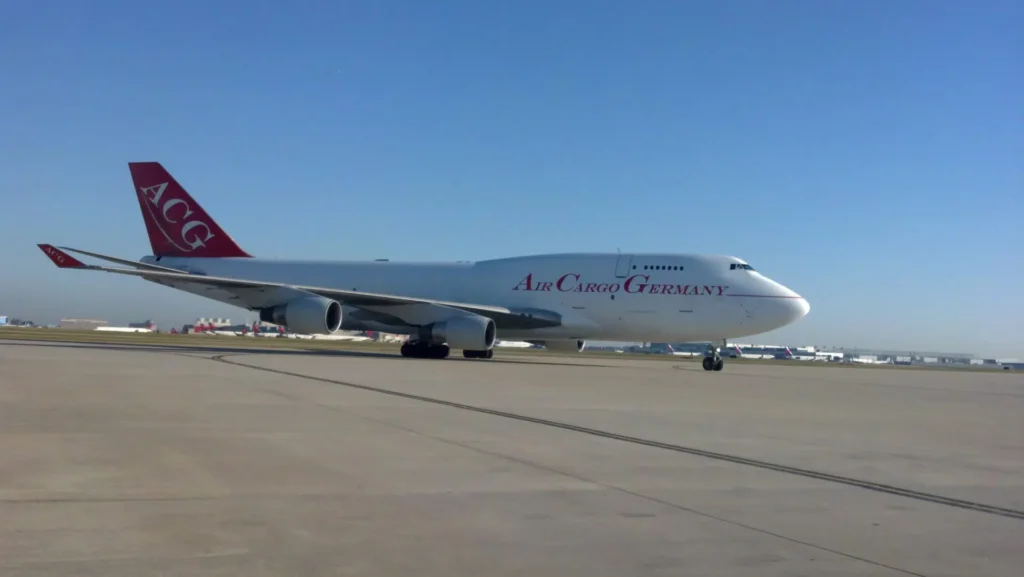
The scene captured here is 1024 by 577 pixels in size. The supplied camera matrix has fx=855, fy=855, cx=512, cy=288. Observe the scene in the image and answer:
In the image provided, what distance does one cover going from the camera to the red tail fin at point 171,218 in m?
34.6

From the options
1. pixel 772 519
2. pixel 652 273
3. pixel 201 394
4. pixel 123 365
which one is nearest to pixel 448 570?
pixel 772 519

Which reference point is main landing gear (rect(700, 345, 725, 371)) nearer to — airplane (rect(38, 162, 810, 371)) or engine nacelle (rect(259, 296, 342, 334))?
airplane (rect(38, 162, 810, 371))

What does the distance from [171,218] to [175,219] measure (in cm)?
16

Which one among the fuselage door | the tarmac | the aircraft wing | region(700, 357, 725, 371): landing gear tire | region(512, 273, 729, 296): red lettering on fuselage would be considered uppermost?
the fuselage door

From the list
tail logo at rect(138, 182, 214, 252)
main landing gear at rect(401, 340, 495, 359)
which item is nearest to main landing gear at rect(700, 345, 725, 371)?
main landing gear at rect(401, 340, 495, 359)

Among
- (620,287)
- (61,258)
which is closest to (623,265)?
(620,287)

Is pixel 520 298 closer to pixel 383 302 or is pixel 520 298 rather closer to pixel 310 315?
pixel 383 302

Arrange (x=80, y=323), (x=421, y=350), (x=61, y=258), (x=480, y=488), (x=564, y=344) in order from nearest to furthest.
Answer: (x=480, y=488) → (x=61, y=258) → (x=421, y=350) → (x=564, y=344) → (x=80, y=323)

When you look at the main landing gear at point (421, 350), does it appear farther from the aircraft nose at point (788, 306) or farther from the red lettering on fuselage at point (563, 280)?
the aircraft nose at point (788, 306)

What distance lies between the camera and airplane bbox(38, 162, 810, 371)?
28.1 meters

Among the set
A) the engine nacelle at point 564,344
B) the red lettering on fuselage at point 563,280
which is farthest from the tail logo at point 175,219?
the red lettering on fuselage at point 563,280

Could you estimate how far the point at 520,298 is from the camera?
30.7 m

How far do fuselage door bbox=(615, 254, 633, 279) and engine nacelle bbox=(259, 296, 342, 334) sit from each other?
31.2 feet

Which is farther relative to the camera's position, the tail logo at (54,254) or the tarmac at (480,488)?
the tail logo at (54,254)
